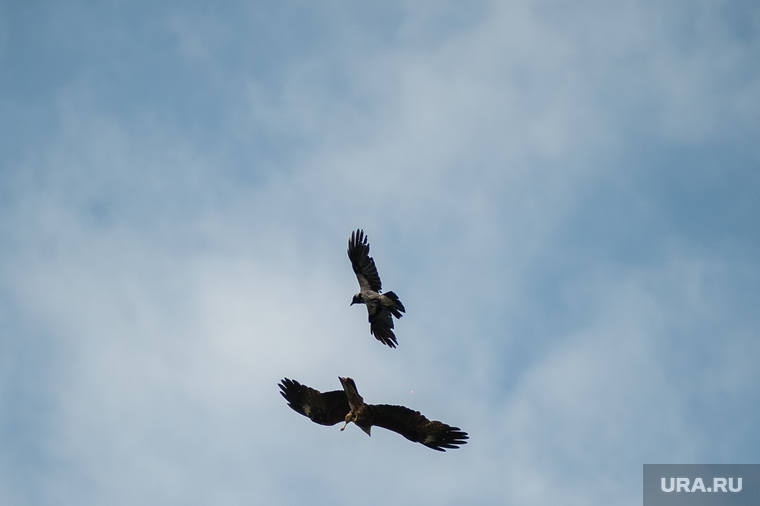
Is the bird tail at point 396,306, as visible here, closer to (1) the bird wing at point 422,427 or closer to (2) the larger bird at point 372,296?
(2) the larger bird at point 372,296

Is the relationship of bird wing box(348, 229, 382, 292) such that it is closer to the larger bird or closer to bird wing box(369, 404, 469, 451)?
the larger bird

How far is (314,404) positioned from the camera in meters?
19.5

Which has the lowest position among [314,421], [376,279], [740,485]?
[314,421]

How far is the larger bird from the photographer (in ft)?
72.9

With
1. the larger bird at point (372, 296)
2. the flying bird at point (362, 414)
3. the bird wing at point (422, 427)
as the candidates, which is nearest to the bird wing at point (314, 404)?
the flying bird at point (362, 414)

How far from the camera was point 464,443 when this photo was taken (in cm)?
1919

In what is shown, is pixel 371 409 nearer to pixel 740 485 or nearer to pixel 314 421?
pixel 314 421

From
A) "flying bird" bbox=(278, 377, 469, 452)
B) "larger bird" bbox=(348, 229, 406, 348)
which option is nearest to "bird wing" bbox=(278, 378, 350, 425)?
"flying bird" bbox=(278, 377, 469, 452)

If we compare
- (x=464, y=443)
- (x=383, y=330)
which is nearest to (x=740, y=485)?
(x=464, y=443)

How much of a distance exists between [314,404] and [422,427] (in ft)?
8.39

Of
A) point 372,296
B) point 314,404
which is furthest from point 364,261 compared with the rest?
point 314,404

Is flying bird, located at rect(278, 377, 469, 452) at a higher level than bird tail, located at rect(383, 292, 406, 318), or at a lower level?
lower

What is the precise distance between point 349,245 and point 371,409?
564cm

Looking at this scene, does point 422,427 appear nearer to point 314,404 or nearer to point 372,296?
point 314,404
